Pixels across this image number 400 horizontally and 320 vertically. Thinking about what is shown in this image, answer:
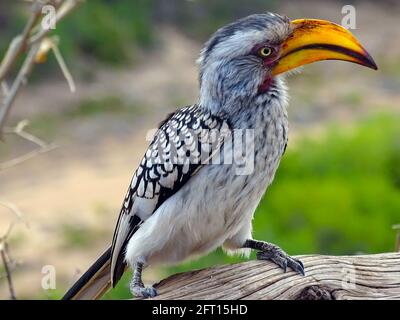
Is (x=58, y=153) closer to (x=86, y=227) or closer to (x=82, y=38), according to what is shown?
(x=86, y=227)

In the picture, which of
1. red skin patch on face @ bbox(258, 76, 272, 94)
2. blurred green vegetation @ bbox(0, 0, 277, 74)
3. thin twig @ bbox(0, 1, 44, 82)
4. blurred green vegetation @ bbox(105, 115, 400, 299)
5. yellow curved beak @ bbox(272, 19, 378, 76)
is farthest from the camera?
blurred green vegetation @ bbox(0, 0, 277, 74)

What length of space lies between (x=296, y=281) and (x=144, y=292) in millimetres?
448

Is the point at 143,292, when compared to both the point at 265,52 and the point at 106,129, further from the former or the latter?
the point at 106,129

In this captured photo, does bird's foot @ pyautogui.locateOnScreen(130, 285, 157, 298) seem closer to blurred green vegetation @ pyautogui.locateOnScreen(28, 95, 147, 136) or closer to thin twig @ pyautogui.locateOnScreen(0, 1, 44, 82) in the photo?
thin twig @ pyautogui.locateOnScreen(0, 1, 44, 82)

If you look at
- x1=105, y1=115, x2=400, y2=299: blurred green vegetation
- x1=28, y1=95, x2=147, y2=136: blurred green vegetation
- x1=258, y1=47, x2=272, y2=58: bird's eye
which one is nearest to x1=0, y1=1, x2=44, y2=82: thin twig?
x1=258, y1=47, x2=272, y2=58: bird's eye

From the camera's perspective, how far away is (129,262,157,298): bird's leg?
2.54 m

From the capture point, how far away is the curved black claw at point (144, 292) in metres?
2.54

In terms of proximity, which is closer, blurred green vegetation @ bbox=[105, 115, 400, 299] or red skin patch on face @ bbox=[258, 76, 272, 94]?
red skin patch on face @ bbox=[258, 76, 272, 94]

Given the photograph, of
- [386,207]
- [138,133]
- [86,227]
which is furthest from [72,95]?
[386,207]

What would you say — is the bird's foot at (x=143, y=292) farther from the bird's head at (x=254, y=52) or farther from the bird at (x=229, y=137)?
the bird's head at (x=254, y=52)

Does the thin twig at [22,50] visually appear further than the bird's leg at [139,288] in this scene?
Yes

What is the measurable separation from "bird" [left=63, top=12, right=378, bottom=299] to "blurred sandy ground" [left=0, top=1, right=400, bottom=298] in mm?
2820

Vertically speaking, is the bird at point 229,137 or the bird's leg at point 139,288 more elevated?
the bird at point 229,137

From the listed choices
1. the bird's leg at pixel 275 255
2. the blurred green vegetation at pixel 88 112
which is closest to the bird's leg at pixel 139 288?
the bird's leg at pixel 275 255
